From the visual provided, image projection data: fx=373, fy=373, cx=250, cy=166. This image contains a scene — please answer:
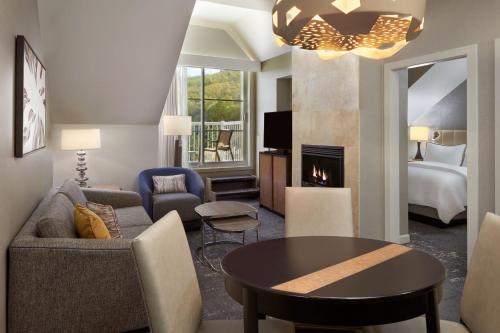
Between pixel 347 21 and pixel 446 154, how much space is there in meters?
5.79

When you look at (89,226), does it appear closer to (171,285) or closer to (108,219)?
(108,219)

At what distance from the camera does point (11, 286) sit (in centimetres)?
201

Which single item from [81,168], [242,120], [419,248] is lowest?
[419,248]

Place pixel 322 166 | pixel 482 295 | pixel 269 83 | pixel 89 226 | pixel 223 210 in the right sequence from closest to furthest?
pixel 482 295 → pixel 89 226 → pixel 223 210 → pixel 322 166 → pixel 269 83

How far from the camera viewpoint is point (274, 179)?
5980 millimetres

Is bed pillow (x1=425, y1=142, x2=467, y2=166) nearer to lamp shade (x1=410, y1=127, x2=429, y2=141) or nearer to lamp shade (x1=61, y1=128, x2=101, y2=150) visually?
lamp shade (x1=410, y1=127, x2=429, y2=141)

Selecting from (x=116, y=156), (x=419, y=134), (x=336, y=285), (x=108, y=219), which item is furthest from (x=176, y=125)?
(x=336, y=285)

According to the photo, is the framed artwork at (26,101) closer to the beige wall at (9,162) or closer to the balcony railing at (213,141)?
the beige wall at (9,162)

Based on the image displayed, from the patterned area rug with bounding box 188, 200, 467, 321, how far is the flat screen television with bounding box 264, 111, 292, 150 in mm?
1149

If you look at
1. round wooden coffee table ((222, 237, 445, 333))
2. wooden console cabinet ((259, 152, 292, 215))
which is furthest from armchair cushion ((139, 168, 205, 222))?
round wooden coffee table ((222, 237, 445, 333))

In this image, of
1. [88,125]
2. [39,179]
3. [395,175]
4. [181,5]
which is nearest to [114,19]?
[181,5]

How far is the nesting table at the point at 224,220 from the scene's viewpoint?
3572mm

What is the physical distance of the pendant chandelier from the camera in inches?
52.1

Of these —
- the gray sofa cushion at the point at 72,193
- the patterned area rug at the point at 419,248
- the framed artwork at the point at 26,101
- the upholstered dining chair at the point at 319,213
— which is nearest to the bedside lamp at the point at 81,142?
the gray sofa cushion at the point at 72,193
